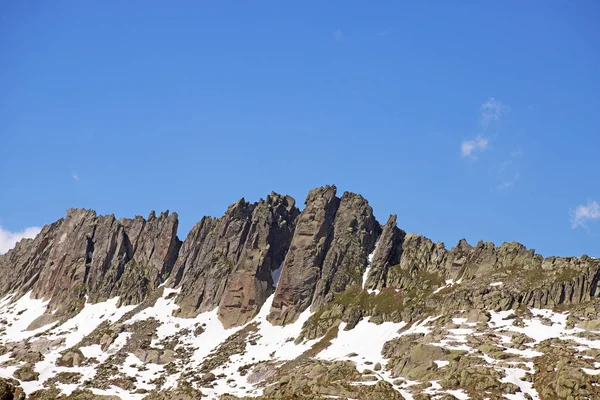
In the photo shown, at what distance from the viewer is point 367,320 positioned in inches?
4663

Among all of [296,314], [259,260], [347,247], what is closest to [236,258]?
[259,260]

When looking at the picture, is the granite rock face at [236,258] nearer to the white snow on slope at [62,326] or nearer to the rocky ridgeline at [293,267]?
the rocky ridgeline at [293,267]

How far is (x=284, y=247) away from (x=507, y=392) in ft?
303

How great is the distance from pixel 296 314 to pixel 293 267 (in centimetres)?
1380

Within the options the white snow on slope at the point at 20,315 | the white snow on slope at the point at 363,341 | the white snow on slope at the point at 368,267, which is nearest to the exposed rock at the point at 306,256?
the white snow on slope at the point at 368,267

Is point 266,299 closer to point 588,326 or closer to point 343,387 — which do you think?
point 343,387

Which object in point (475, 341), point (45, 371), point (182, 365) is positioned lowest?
point (45, 371)

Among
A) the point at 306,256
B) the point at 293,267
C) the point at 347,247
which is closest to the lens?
the point at 293,267

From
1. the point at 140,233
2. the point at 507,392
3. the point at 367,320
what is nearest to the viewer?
the point at 507,392

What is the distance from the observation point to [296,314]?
13312 centimetres

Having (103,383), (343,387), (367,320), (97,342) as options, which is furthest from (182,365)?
(343,387)

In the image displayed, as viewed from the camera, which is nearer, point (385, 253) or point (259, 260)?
point (385, 253)

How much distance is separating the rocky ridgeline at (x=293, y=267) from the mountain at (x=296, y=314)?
408 mm

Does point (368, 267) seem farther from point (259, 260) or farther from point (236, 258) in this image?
point (236, 258)
